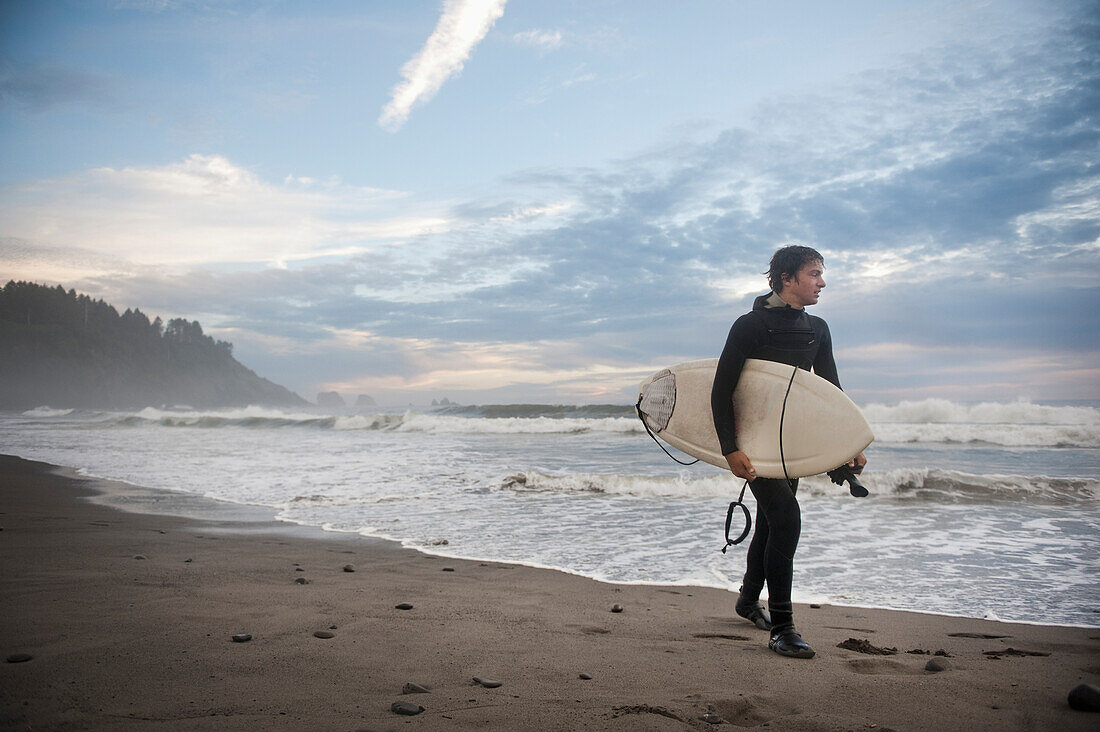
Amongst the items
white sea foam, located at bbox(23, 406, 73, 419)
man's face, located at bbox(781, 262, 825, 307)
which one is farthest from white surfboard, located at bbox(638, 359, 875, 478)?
white sea foam, located at bbox(23, 406, 73, 419)

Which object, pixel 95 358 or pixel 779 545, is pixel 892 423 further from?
pixel 95 358

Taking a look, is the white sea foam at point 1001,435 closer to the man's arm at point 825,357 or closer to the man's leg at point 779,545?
the man's arm at point 825,357

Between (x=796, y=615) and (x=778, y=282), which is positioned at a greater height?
(x=778, y=282)

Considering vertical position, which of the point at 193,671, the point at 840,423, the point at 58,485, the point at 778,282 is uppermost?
the point at 778,282

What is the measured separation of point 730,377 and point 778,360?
0.96ft

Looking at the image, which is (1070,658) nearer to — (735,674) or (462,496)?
(735,674)

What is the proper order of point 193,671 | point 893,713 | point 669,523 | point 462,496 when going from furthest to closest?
point 462,496 → point 669,523 → point 193,671 → point 893,713

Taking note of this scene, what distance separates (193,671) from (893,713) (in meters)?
2.53

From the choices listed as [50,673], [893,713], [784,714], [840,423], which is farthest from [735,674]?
[50,673]

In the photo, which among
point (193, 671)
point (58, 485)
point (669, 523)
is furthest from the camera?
point (58, 485)

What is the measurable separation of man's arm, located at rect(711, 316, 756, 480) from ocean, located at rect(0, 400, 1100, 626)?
198cm

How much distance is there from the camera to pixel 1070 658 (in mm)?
2850

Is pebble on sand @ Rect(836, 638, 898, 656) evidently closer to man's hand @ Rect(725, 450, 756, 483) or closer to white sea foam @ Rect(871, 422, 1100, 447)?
man's hand @ Rect(725, 450, 756, 483)

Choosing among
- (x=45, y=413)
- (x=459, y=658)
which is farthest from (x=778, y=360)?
(x=45, y=413)
